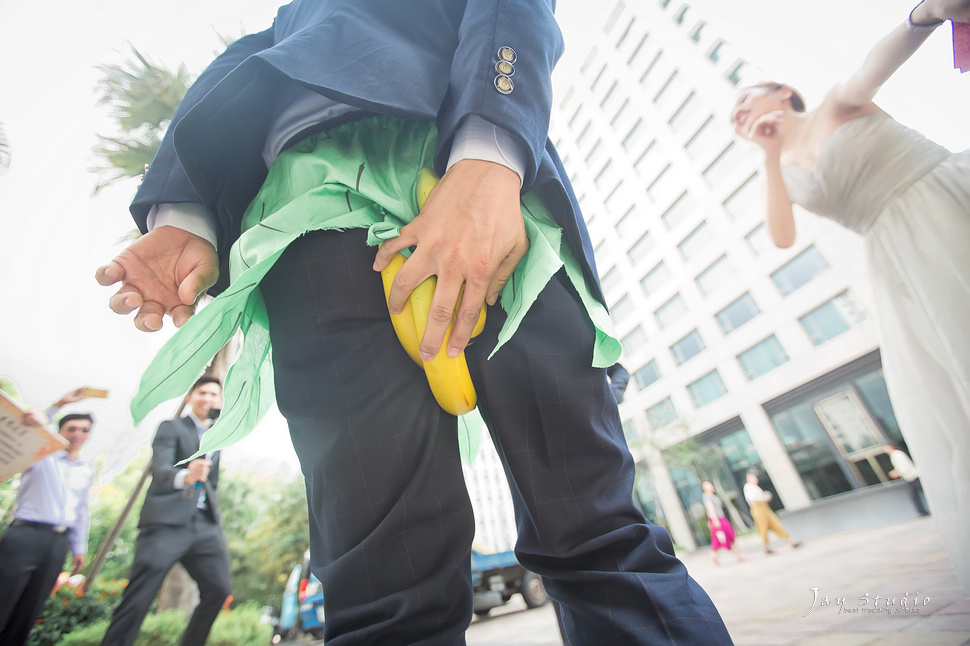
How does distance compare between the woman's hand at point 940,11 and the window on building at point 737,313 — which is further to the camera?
the window on building at point 737,313

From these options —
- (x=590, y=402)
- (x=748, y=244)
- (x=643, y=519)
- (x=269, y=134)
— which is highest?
(x=748, y=244)

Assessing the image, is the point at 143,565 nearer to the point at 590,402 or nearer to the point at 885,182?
the point at 590,402

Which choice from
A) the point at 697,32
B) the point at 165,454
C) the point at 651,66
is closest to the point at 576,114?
the point at 651,66

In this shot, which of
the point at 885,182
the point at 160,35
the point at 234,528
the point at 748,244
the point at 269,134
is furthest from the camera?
the point at 748,244

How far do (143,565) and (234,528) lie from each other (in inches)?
478

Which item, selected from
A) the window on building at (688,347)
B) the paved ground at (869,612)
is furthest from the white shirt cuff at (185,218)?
→ the window on building at (688,347)

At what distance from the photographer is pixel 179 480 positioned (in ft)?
7.00

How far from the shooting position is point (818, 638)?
976mm

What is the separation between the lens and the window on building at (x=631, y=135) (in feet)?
53.4

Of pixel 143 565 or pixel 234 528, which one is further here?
pixel 234 528

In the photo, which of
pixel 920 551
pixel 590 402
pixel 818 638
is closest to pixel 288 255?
pixel 590 402

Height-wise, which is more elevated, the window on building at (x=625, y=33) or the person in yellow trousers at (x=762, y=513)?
the window on building at (x=625, y=33)

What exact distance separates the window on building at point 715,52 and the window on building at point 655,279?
22.0 ft

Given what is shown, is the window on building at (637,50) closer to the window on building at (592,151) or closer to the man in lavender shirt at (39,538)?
the window on building at (592,151)
